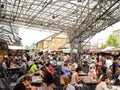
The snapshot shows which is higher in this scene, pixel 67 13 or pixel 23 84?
pixel 67 13

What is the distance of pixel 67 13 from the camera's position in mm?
26344

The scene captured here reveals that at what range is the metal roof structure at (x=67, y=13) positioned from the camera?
19.8 metres

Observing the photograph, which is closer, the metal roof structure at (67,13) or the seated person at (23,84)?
the seated person at (23,84)

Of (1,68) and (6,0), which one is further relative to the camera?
(6,0)

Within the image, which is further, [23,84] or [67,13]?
[67,13]

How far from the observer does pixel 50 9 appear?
25.3 meters

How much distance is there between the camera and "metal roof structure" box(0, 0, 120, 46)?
64.8ft

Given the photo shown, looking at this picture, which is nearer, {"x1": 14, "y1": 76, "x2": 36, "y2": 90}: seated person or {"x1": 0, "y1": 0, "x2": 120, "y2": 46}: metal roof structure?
{"x1": 14, "y1": 76, "x2": 36, "y2": 90}: seated person

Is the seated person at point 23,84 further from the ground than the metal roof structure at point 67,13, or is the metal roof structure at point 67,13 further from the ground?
the metal roof structure at point 67,13

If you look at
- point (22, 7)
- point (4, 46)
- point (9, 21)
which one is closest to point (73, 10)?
point (22, 7)

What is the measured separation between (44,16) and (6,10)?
455 centimetres

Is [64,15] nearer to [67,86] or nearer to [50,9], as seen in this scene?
[50,9]

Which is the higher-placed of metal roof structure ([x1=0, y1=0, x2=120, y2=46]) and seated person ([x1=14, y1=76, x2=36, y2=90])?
metal roof structure ([x1=0, y1=0, x2=120, y2=46])

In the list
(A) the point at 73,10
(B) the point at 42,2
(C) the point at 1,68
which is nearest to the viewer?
(C) the point at 1,68
